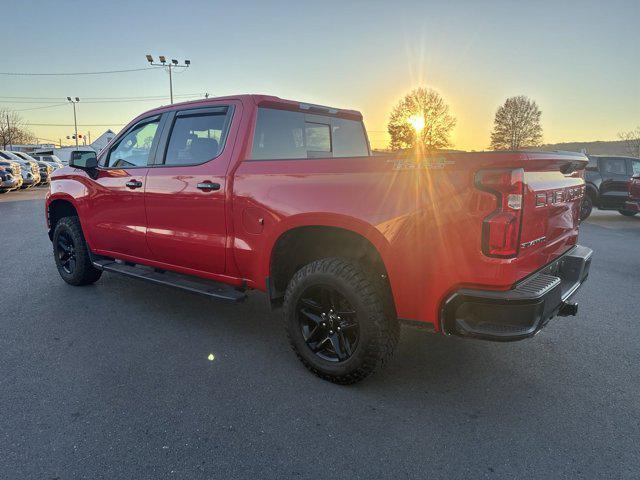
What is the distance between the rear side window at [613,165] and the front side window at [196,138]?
11.7 metres

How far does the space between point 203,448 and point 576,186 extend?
288 centimetres

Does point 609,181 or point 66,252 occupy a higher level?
point 609,181

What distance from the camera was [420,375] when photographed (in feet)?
10.0

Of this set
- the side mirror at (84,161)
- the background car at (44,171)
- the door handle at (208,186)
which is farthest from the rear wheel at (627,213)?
the background car at (44,171)

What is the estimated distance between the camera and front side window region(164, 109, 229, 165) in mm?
3514

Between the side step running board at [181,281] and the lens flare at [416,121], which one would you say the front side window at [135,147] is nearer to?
the side step running board at [181,281]

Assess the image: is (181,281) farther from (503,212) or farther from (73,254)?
(503,212)

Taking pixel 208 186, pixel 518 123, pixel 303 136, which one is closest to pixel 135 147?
pixel 208 186

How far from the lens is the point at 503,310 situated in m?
2.23

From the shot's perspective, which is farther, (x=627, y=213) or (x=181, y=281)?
(x=627, y=213)

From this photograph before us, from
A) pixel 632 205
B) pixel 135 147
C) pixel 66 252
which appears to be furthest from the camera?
pixel 632 205

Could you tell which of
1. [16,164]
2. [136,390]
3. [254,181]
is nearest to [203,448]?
[136,390]

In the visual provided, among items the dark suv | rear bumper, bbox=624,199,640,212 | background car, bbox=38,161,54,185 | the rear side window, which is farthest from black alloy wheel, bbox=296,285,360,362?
background car, bbox=38,161,54,185

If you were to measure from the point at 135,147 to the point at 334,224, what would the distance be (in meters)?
2.61
